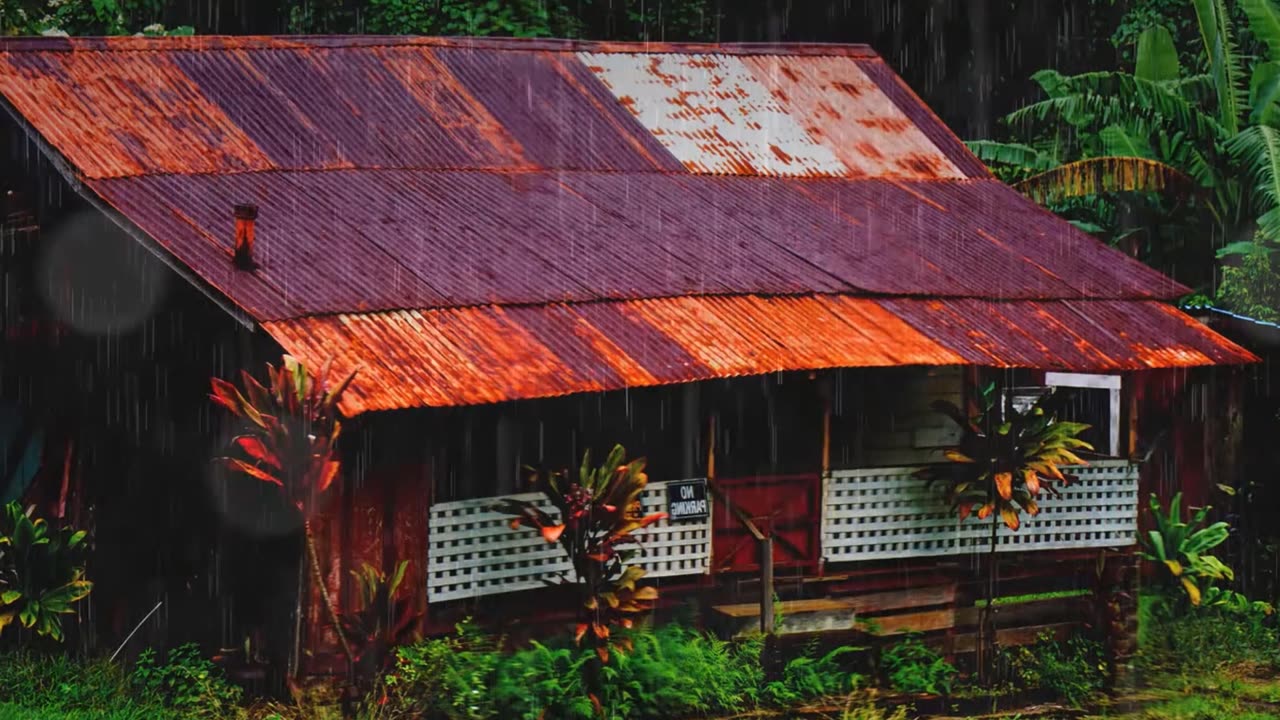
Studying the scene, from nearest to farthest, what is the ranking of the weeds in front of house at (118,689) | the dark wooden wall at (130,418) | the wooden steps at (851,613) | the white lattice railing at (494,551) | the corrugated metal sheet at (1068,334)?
1. the weeds in front of house at (118,689)
2. the white lattice railing at (494,551)
3. the dark wooden wall at (130,418)
4. the wooden steps at (851,613)
5. the corrugated metal sheet at (1068,334)

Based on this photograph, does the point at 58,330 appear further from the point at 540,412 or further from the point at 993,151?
the point at 993,151

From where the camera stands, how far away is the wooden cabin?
13.5 metres

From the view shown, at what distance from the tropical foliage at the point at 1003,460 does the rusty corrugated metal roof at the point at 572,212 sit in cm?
60

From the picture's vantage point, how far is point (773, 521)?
16.0 m

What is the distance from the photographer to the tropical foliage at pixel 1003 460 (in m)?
15.4

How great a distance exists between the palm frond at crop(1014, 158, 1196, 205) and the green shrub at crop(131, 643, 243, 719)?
1287cm


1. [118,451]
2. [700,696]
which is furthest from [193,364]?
[700,696]

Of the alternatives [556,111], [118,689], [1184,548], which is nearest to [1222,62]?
[1184,548]

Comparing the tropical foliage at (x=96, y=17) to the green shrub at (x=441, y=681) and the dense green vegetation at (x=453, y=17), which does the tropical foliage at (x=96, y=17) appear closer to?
the dense green vegetation at (x=453, y=17)

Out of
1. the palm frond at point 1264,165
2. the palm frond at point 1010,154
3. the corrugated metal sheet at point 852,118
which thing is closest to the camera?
the corrugated metal sheet at point 852,118

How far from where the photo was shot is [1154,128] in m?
22.9

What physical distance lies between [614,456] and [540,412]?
1908mm

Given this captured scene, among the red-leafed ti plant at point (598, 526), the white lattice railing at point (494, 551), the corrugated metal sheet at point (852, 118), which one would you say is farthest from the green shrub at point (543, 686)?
the corrugated metal sheet at point (852, 118)

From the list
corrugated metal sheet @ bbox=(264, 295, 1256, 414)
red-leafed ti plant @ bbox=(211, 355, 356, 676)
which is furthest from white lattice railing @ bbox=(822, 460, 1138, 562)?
red-leafed ti plant @ bbox=(211, 355, 356, 676)
